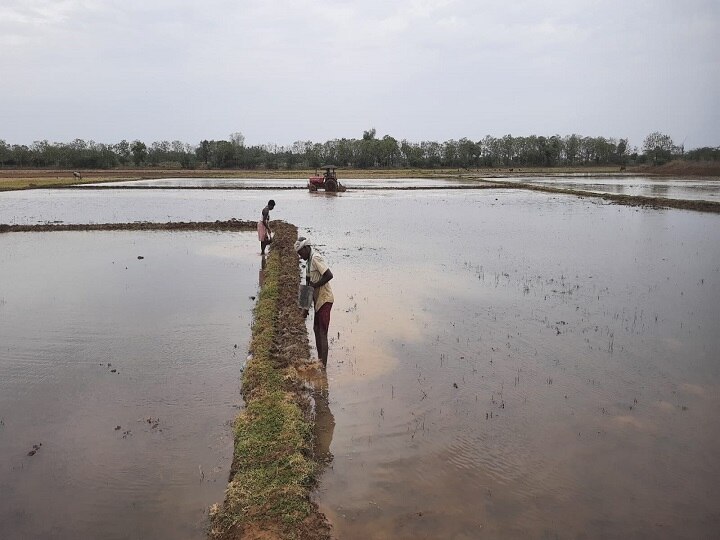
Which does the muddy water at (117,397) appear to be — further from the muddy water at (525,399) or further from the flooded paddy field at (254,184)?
the flooded paddy field at (254,184)

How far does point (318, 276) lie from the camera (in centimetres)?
651

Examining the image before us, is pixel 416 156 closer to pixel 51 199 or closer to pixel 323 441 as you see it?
pixel 51 199

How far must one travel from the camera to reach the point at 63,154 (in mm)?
74188

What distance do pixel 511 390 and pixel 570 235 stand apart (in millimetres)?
12894

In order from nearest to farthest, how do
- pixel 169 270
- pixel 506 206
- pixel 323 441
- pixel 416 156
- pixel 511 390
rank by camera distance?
pixel 323 441
pixel 511 390
pixel 169 270
pixel 506 206
pixel 416 156

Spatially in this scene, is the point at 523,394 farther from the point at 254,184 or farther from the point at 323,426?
the point at 254,184

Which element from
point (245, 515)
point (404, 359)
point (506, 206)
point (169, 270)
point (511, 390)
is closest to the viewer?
point (245, 515)

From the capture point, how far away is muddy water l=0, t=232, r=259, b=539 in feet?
13.8

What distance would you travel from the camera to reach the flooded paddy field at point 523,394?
4262mm

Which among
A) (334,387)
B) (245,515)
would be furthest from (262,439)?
(334,387)

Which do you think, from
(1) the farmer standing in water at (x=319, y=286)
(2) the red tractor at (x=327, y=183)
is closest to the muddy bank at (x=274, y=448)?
(1) the farmer standing in water at (x=319, y=286)

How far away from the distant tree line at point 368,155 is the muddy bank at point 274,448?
77.0 metres

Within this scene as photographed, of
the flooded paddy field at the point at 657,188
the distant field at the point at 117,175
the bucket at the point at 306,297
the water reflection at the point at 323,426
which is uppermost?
the distant field at the point at 117,175

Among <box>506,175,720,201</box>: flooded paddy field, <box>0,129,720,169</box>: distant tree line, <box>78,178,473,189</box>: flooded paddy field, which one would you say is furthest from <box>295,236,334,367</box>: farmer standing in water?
<box>0,129,720,169</box>: distant tree line
